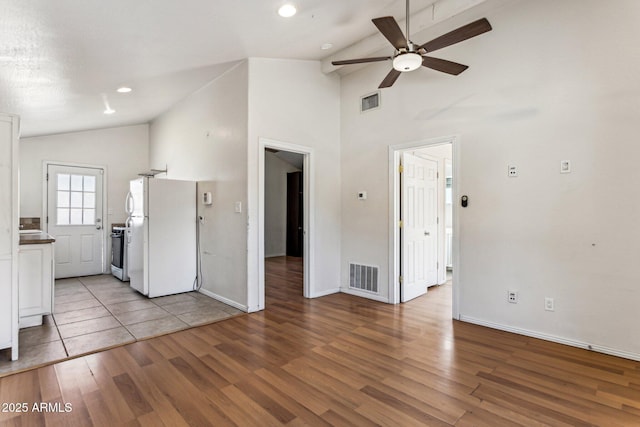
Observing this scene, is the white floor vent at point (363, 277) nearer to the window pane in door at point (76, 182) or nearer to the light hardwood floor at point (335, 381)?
the light hardwood floor at point (335, 381)

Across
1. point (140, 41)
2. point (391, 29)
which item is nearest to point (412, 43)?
point (391, 29)

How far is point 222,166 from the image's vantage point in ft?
14.5

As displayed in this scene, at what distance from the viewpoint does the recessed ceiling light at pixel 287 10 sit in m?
2.90

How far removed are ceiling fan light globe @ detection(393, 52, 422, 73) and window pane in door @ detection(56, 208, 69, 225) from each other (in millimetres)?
6363

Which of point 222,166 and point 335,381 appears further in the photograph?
point 222,166

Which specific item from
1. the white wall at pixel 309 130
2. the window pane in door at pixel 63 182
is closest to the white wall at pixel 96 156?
the window pane in door at pixel 63 182

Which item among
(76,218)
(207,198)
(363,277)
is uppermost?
(207,198)

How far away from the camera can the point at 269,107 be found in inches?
164

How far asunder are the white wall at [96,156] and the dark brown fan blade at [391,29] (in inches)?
238

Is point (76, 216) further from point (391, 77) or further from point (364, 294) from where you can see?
point (391, 77)

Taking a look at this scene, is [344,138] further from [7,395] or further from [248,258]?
[7,395]

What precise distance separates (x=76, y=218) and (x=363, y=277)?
548 cm

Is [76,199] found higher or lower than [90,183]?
lower

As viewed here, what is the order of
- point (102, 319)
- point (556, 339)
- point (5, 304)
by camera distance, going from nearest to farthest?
point (5, 304) < point (556, 339) < point (102, 319)
